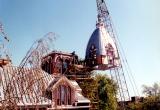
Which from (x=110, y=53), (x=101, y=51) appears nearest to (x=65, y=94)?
(x=101, y=51)

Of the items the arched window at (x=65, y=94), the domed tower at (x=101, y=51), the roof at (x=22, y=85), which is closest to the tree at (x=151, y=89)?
the domed tower at (x=101, y=51)

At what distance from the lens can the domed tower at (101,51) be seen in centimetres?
6119

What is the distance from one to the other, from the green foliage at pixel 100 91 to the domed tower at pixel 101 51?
12.0 feet

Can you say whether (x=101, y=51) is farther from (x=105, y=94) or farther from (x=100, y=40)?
(x=105, y=94)

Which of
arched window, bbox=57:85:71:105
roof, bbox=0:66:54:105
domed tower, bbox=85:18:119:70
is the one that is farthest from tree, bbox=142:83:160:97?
roof, bbox=0:66:54:105

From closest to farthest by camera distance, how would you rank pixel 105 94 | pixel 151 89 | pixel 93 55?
pixel 105 94
pixel 93 55
pixel 151 89

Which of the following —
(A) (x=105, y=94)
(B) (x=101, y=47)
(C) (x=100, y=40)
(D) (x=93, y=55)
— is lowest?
(A) (x=105, y=94)

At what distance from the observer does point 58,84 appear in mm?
41000

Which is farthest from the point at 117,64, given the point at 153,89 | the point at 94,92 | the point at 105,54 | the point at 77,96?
the point at 153,89

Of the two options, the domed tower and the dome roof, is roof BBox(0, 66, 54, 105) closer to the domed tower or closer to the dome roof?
the domed tower

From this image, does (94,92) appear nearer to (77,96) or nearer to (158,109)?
(77,96)

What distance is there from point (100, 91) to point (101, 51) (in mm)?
9335

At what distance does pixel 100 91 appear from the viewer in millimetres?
55188

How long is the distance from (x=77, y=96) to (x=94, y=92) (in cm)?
969
